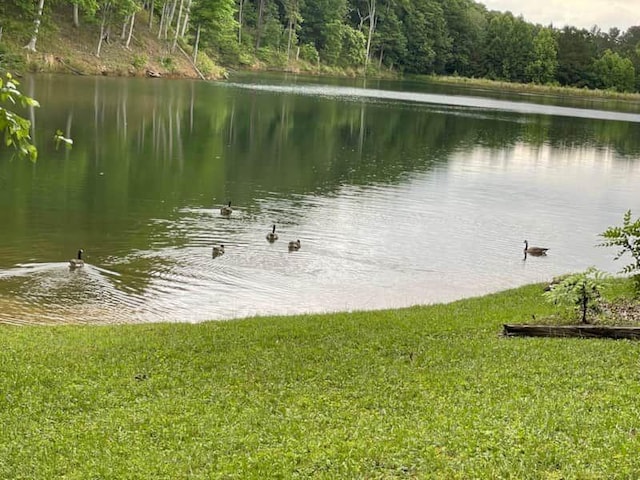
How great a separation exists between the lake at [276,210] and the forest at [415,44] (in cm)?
6149

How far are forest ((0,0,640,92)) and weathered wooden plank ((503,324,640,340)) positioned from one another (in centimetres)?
10032

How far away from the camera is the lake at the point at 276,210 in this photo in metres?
20.8

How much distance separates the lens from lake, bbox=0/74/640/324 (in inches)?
819

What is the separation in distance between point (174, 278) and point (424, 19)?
153938mm

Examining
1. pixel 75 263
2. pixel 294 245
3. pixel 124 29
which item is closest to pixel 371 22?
pixel 124 29

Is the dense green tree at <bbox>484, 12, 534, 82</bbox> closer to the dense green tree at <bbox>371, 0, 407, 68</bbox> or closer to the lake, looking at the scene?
the dense green tree at <bbox>371, 0, 407, 68</bbox>

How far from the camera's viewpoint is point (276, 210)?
101 feet

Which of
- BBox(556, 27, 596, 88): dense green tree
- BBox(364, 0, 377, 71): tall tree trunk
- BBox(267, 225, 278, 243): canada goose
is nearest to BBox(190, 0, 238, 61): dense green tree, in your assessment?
BBox(364, 0, 377, 71): tall tree trunk

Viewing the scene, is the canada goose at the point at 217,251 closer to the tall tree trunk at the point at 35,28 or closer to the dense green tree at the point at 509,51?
the tall tree trunk at the point at 35,28

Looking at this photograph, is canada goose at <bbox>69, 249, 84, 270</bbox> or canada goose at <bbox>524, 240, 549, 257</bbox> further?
canada goose at <bbox>524, 240, 549, 257</bbox>

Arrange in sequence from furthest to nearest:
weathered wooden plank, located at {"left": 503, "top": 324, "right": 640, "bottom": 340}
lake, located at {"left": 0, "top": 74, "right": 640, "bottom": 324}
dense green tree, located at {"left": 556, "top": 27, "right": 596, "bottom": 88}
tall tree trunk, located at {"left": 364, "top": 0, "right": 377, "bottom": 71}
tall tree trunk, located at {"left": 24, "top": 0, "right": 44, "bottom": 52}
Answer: tall tree trunk, located at {"left": 364, "top": 0, "right": 377, "bottom": 71}, dense green tree, located at {"left": 556, "top": 27, "right": 596, "bottom": 88}, tall tree trunk, located at {"left": 24, "top": 0, "right": 44, "bottom": 52}, lake, located at {"left": 0, "top": 74, "right": 640, "bottom": 324}, weathered wooden plank, located at {"left": 503, "top": 324, "right": 640, "bottom": 340}

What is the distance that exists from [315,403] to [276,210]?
20.7m

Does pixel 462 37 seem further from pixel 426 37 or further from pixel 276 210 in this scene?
pixel 276 210

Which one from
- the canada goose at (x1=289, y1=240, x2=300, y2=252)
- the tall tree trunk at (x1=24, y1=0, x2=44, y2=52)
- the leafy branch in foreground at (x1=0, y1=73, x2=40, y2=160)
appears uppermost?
the tall tree trunk at (x1=24, y1=0, x2=44, y2=52)
